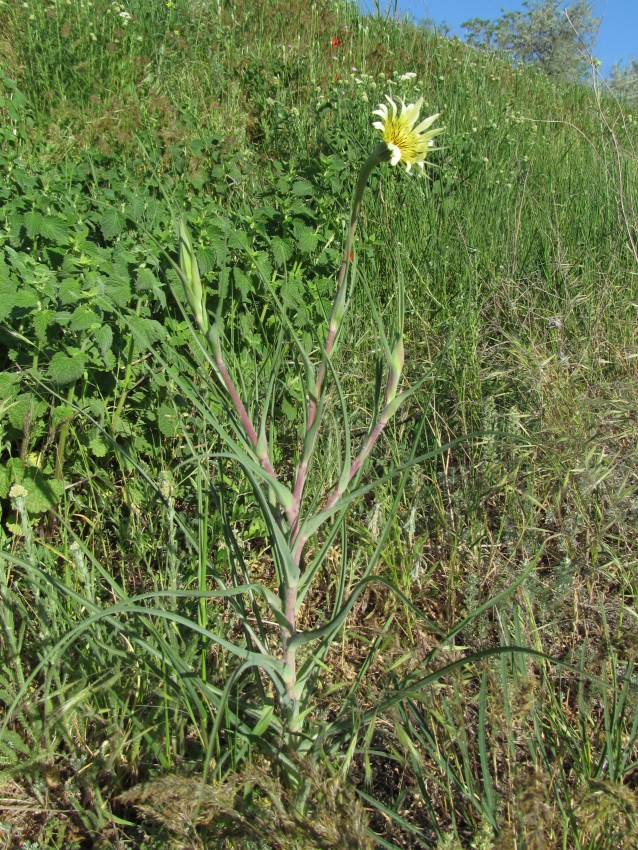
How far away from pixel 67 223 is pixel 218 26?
349 centimetres

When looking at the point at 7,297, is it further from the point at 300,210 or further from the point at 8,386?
the point at 300,210

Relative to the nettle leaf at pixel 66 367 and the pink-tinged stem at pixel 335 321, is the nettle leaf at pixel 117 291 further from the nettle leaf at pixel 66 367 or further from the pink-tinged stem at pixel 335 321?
the pink-tinged stem at pixel 335 321

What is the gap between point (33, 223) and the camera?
199 cm

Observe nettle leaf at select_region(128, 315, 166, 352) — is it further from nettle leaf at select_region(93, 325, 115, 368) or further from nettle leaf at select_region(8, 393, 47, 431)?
nettle leaf at select_region(8, 393, 47, 431)

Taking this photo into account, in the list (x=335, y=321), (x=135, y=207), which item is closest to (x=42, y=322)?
(x=135, y=207)

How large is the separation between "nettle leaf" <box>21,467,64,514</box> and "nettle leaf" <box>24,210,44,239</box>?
739 millimetres

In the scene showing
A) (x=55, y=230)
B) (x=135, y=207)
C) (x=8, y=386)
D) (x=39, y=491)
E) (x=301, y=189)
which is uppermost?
(x=301, y=189)

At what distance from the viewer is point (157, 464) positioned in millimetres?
2023

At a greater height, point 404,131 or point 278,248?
point 278,248

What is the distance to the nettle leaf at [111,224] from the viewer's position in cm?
209

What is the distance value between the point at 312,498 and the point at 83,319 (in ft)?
2.53

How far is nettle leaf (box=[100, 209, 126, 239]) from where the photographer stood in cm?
209

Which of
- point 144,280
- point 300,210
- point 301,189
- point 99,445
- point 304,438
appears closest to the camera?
point 304,438

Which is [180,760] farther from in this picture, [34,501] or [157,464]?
[157,464]
